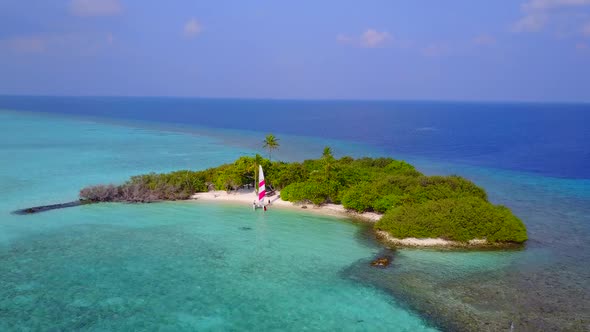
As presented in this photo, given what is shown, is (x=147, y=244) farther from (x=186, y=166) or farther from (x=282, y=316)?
(x=186, y=166)

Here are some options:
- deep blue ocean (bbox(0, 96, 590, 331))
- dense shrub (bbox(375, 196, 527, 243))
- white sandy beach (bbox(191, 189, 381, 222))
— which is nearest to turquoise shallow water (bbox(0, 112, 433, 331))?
deep blue ocean (bbox(0, 96, 590, 331))

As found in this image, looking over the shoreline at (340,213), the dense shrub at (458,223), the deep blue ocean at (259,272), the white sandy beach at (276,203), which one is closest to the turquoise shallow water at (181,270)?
the deep blue ocean at (259,272)

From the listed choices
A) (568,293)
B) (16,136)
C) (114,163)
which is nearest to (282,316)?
(568,293)

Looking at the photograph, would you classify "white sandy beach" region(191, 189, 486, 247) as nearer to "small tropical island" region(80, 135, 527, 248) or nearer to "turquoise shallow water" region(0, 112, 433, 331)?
"small tropical island" region(80, 135, 527, 248)

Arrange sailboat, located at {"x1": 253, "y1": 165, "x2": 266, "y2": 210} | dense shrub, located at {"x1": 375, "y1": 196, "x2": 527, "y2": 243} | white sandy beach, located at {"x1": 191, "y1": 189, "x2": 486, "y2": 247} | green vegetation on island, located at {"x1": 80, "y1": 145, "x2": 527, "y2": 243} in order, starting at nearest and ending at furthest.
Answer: white sandy beach, located at {"x1": 191, "y1": 189, "x2": 486, "y2": 247} < dense shrub, located at {"x1": 375, "y1": 196, "x2": 527, "y2": 243} < green vegetation on island, located at {"x1": 80, "y1": 145, "x2": 527, "y2": 243} < sailboat, located at {"x1": 253, "y1": 165, "x2": 266, "y2": 210}

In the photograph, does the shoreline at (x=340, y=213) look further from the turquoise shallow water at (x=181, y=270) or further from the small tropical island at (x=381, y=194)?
the turquoise shallow water at (x=181, y=270)
